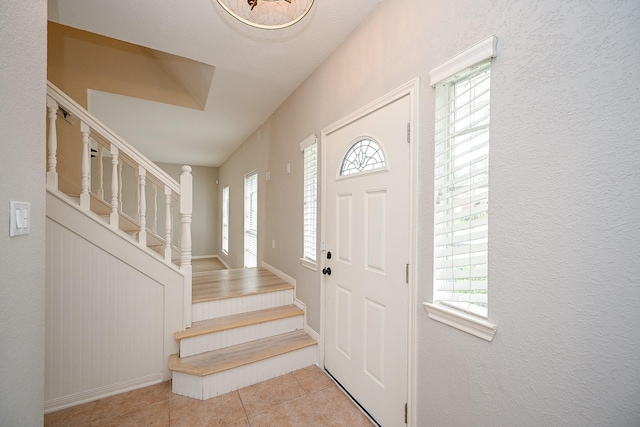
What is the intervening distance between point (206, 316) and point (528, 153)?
2615mm

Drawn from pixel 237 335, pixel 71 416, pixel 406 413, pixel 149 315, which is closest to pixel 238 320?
pixel 237 335

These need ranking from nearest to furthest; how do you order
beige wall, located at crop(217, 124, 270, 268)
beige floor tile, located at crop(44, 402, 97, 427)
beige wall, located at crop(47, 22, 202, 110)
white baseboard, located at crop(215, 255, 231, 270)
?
beige floor tile, located at crop(44, 402, 97, 427), beige wall, located at crop(47, 22, 202, 110), beige wall, located at crop(217, 124, 270, 268), white baseboard, located at crop(215, 255, 231, 270)

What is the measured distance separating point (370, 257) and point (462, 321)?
27.0 inches

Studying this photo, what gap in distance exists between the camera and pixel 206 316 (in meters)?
2.33

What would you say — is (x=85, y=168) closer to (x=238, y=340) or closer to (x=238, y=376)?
(x=238, y=340)

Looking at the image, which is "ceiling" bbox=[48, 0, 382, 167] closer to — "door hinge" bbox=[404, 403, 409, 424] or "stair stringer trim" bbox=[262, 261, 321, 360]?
"stair stringer trim" bbox=[262, 261, 321, 360]

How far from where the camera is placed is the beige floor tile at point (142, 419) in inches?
64.5

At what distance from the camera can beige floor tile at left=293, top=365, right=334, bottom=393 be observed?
2.01 m

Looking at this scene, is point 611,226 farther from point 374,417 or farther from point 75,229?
point 75,229

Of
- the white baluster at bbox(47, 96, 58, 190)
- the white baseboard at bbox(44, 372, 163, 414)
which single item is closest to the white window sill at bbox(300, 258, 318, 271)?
the white baseboard at bbox(44, 372, 163, 414)

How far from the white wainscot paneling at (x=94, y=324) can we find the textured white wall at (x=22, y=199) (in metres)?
0.94

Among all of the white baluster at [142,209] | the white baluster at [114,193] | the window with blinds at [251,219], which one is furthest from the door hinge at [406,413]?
the window with blinds at [251,219]

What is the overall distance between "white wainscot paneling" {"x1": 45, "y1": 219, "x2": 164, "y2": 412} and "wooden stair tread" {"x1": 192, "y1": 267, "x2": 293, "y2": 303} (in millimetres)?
453

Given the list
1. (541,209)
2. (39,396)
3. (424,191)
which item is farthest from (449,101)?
(39,396)
